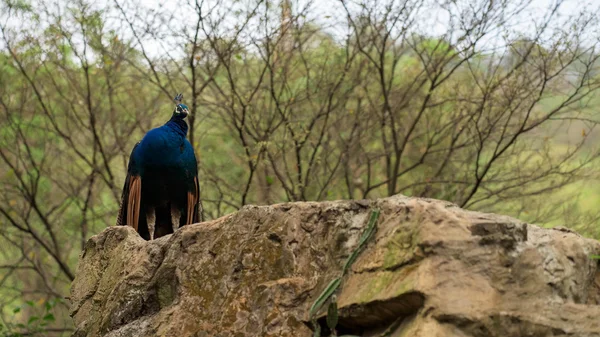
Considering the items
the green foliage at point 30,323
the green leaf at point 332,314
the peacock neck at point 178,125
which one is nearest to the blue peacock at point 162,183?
the peacock neck at point 178,125

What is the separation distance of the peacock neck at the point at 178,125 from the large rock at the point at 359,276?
6.39 feet

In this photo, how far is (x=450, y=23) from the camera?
8484 millimetres

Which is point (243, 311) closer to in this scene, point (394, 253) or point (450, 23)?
point (394, 253)

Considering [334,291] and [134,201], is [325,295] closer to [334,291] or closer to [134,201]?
[334,291]

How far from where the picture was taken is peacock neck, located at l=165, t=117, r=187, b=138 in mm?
6117

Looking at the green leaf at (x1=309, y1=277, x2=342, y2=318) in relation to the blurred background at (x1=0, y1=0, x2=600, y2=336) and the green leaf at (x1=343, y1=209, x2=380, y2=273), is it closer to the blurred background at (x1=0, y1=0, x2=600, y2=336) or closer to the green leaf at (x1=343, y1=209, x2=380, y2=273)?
the green leaf at (x1=343, y1=209, x2=380, y2=273)

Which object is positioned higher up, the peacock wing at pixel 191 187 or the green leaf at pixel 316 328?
the peacock wing at pixel 191 187

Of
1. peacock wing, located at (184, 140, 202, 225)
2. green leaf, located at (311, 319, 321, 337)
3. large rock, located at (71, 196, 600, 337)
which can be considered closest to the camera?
large rock, located at (71, 196, 600, 337)

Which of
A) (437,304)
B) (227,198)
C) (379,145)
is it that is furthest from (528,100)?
(437,304)

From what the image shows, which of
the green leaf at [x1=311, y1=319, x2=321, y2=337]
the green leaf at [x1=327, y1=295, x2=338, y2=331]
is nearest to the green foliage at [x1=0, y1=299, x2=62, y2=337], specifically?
the green leaf at [x1=311, y1=319, x2=321, y2=337]

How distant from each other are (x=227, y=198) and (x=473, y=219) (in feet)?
24.6

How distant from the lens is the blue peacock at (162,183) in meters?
5.89

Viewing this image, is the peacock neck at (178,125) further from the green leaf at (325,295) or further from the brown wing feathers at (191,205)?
A: the green leaf at (325,295)

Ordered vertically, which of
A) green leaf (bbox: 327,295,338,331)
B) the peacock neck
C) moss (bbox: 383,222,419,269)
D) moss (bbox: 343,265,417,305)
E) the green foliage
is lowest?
the green foliage
